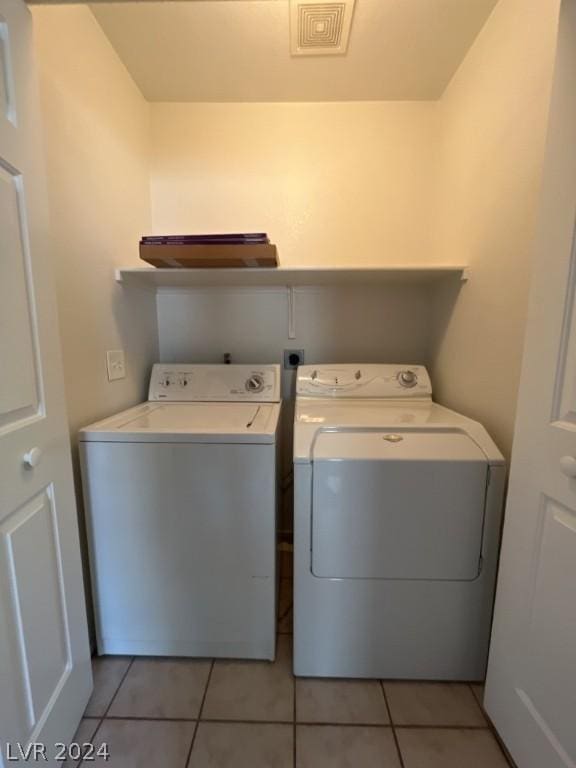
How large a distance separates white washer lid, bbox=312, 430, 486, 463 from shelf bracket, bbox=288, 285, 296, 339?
0.86m

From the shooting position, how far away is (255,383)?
1747mm

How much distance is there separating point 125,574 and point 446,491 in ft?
3.93

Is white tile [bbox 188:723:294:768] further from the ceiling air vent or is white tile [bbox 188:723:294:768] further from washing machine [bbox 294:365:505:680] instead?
the ceiling air vent

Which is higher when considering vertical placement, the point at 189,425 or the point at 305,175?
the point at 305,175

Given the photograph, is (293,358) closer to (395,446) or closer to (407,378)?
(407,378)

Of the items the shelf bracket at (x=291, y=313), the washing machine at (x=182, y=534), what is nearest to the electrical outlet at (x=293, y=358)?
the shelf bracket at (x=291, y=313)

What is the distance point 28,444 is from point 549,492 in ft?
4.31

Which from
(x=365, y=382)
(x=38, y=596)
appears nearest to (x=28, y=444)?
(x=38, y=596)

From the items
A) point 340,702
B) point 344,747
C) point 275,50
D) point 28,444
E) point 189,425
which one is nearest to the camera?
point 28,444

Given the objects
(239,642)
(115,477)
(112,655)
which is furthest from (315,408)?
(112,655)

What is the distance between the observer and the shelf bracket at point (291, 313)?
1891mm

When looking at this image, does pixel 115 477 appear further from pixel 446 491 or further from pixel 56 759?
pixel 446 491

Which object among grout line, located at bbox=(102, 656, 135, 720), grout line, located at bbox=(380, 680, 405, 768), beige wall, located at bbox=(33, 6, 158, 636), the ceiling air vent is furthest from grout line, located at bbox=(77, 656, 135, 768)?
the ceiling air vent

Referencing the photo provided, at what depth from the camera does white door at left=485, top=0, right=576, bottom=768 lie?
0.78 m
